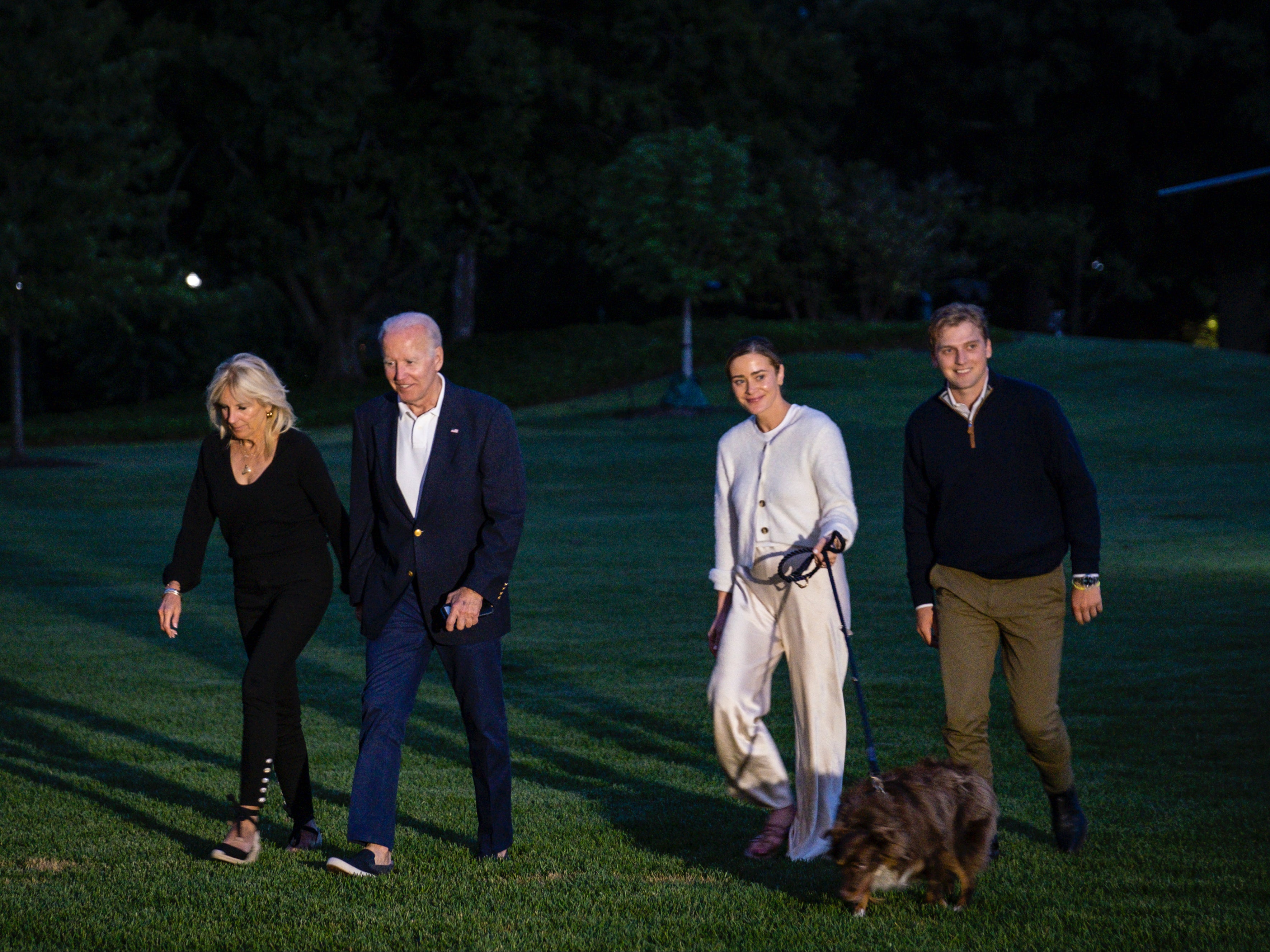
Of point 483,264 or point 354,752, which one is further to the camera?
point 483,264

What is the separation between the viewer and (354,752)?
8.02 metres

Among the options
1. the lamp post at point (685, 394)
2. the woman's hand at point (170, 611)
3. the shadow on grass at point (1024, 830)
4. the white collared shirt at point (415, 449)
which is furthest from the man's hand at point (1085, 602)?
the lamp post at point (685, 394)

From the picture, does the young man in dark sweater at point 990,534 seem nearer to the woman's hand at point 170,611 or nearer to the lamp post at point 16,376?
Answer: the woman's hand at point 170,611

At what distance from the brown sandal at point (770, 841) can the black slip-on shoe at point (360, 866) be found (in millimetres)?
1346

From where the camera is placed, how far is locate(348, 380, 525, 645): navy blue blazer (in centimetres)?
560

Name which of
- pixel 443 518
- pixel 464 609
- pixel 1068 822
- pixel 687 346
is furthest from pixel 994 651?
pixel 687 346

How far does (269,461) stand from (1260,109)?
4400 cm

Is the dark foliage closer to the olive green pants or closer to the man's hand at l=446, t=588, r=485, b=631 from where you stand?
the man's hand at l=446, t=588, r=485, b=631

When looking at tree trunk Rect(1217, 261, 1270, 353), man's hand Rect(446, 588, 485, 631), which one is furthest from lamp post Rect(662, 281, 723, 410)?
man's hand Rect(446, 588, 485, 631)

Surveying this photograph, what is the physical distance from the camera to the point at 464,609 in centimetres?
550

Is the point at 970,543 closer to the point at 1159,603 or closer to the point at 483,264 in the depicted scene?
the point at 1159,603

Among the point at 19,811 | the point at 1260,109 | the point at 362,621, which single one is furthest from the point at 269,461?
the point at 1260,109

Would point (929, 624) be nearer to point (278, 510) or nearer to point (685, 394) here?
point (278, 510)

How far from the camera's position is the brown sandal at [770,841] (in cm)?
587
